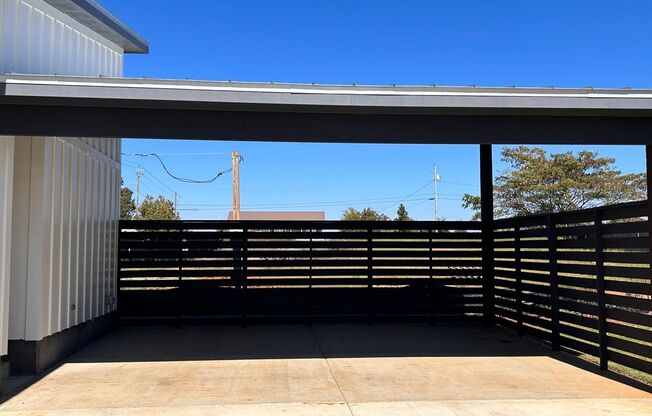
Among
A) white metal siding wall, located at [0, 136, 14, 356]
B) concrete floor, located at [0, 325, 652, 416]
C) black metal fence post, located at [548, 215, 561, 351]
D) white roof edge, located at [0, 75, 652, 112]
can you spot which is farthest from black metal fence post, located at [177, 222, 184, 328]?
black metal fence post, located at [548, 215, 561, 351]

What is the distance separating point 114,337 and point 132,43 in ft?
17.2

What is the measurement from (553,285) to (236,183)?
22.0 m

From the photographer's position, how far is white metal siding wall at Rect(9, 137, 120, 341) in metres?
6.86

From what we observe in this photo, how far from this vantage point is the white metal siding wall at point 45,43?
6.36 metres

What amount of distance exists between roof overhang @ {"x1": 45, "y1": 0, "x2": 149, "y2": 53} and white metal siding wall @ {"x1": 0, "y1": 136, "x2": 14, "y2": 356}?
2.78 meters

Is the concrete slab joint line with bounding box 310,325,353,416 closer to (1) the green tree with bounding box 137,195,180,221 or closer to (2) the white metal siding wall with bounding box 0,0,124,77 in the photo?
(2) the white metal siding wall with bounding box 0,0,124,77

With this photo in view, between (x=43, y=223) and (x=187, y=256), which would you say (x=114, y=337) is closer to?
(x=187, y=256)

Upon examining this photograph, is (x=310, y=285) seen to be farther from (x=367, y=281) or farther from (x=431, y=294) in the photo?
(x=431, y=294)

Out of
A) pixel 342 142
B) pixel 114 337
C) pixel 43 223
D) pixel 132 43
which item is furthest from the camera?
pixel 132 43

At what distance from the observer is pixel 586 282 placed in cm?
741

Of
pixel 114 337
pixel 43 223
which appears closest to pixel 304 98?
pixel 43 223

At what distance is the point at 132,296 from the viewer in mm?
10492

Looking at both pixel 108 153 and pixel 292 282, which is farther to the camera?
pixel 292 282

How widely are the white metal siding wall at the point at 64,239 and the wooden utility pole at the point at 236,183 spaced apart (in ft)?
57.0
